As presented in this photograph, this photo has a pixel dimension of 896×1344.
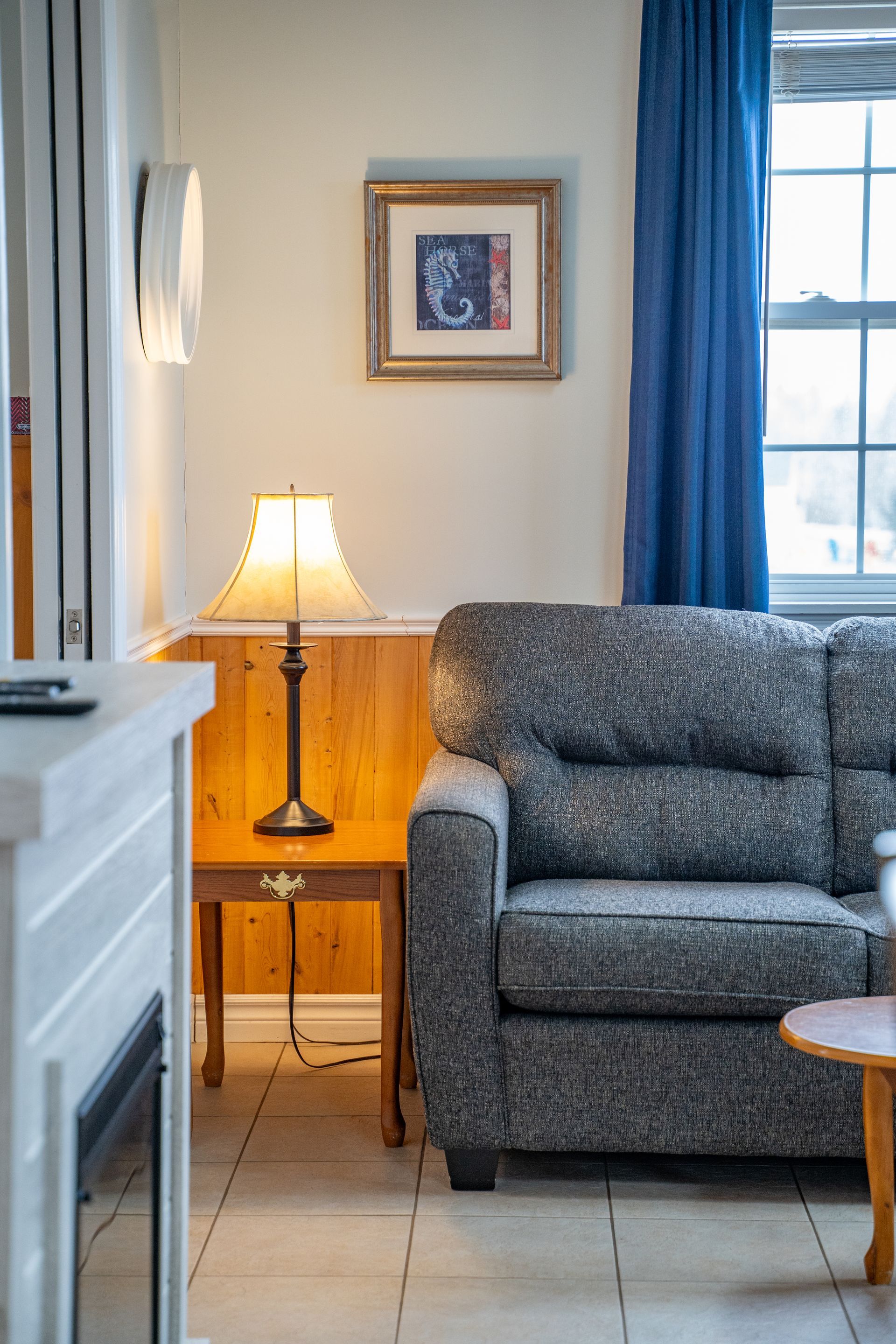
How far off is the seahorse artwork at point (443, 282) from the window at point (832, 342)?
0.75 m

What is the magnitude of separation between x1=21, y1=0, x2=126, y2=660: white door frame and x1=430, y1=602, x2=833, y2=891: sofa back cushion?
0.81 m

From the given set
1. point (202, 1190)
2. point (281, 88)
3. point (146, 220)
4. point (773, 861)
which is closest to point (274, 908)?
point (202, 1190)

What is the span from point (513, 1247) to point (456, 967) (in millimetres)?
452

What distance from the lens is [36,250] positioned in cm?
224

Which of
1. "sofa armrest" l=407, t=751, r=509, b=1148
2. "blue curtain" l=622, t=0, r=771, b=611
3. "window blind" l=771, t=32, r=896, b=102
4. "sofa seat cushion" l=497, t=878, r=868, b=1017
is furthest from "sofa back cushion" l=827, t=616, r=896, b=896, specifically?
"window blind" l=771, t=32, r=896, b=102

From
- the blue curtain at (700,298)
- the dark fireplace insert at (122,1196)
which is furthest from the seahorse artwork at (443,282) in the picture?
the dark fireplace insert at (122,1196)

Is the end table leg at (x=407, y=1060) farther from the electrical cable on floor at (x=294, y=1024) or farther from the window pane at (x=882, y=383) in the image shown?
the window pane at (x=882, y=383)

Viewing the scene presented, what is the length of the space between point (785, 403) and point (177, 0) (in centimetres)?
173

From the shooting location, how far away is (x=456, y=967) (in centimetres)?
217

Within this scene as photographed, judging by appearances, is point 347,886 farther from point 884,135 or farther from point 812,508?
point 884,135

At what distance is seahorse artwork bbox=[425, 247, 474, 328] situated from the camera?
9.77ft

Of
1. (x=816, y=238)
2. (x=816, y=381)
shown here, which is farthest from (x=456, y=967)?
(x=816, y=238)

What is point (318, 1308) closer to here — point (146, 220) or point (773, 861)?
point (773, 861)

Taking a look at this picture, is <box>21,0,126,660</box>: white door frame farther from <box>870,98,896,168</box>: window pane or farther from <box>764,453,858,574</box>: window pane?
<box>870,98,896,168</box>: window pane
